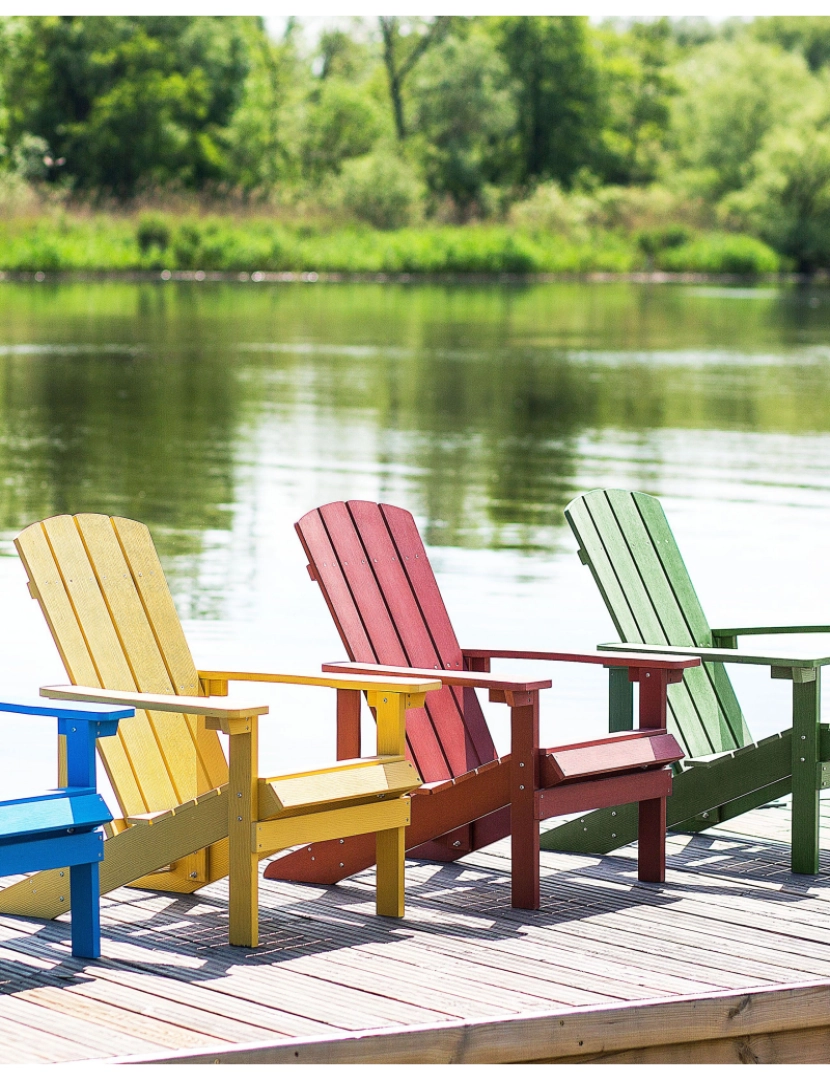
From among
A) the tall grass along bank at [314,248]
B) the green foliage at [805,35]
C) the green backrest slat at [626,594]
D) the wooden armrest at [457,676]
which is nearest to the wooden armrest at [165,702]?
the wooden armrest at [457,676]

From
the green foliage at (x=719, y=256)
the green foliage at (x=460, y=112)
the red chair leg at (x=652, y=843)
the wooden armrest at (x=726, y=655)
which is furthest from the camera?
the green foliage at (x=460, y=112)

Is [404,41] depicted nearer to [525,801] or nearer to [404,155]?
[404,155]

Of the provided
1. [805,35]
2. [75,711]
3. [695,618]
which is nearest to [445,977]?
[75,711]

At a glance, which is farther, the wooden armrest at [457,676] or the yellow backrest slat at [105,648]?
the yellow backrest slat at [105,648]

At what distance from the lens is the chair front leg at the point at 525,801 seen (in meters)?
4.29

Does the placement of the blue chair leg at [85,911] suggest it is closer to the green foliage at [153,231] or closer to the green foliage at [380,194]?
the green foliage at [153,231]

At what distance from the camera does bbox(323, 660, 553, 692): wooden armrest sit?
4.21 meters

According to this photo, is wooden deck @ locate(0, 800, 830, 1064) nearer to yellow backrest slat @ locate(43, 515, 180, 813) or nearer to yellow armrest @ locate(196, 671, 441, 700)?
yellow backrest slat @ locate(43, 515, 180, 813)

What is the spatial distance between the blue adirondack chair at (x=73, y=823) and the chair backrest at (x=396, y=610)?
2.99 ft

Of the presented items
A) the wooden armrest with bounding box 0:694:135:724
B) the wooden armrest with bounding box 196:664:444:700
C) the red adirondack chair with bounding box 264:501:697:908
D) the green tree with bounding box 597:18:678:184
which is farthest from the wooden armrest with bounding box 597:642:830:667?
the green tree with bounding box 597:18:678:184

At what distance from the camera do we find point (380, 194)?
5512 cm

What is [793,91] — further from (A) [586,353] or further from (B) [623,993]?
(B) [623,993]

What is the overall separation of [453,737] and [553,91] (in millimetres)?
66194

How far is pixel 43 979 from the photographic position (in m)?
3.69
